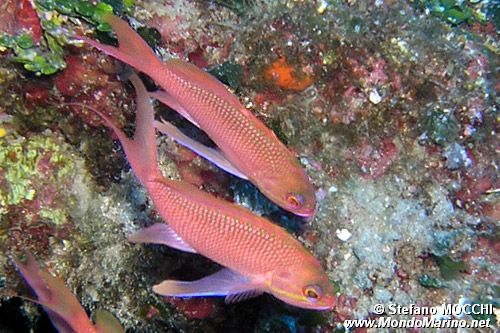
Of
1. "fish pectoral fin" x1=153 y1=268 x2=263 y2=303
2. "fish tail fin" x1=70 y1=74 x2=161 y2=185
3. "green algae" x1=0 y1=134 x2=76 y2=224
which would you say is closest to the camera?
"fish tail fin" x1=70 y1=74 x2=161 y2=185

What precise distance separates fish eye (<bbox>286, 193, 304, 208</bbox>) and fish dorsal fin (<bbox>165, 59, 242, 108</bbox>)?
663 mm

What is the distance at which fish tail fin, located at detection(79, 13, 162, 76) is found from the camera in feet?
8.96

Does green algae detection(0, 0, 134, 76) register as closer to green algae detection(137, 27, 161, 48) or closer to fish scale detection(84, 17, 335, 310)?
green algae detection(137, 27, 161, 48)

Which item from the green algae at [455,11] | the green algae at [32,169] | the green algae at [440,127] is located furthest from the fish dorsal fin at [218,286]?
the green algae at [455,11]

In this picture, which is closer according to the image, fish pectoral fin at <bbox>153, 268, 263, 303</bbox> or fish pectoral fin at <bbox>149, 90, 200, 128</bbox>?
fish pectoral fin at <bbox>153, 268, 263, 303</bbox>

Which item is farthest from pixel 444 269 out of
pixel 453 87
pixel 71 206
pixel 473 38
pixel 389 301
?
pixel 71 206

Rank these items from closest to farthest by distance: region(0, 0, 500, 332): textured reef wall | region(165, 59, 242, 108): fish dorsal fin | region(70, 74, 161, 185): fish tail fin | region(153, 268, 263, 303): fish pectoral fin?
region(70, 74, 161, 185): fish tail fin < region(153, 268, 263, 303): fish pectoral fin < region(165, 59, 242, 108): fish dorsal fin < region(0, 0, 500, 332): textured reef wall

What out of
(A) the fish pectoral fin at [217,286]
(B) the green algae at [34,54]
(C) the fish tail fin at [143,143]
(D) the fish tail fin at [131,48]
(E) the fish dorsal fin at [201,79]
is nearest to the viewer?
(C) the fish tail fin at [143,143]

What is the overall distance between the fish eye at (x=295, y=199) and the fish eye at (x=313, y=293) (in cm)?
51

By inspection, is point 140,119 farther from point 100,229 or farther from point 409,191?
point 409,191

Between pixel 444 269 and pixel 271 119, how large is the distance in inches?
79.2

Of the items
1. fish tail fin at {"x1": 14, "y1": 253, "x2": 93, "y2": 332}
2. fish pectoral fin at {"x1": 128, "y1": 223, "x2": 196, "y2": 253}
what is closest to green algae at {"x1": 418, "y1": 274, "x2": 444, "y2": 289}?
fish pectoral fin at {"x1": 128, "y1": 223, "x2": 196, "y2": 253}

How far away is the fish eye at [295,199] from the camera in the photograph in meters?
2.76

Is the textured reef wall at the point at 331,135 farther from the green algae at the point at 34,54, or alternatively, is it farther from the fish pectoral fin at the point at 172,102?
the fish pectoral fin at the point at 172,102
